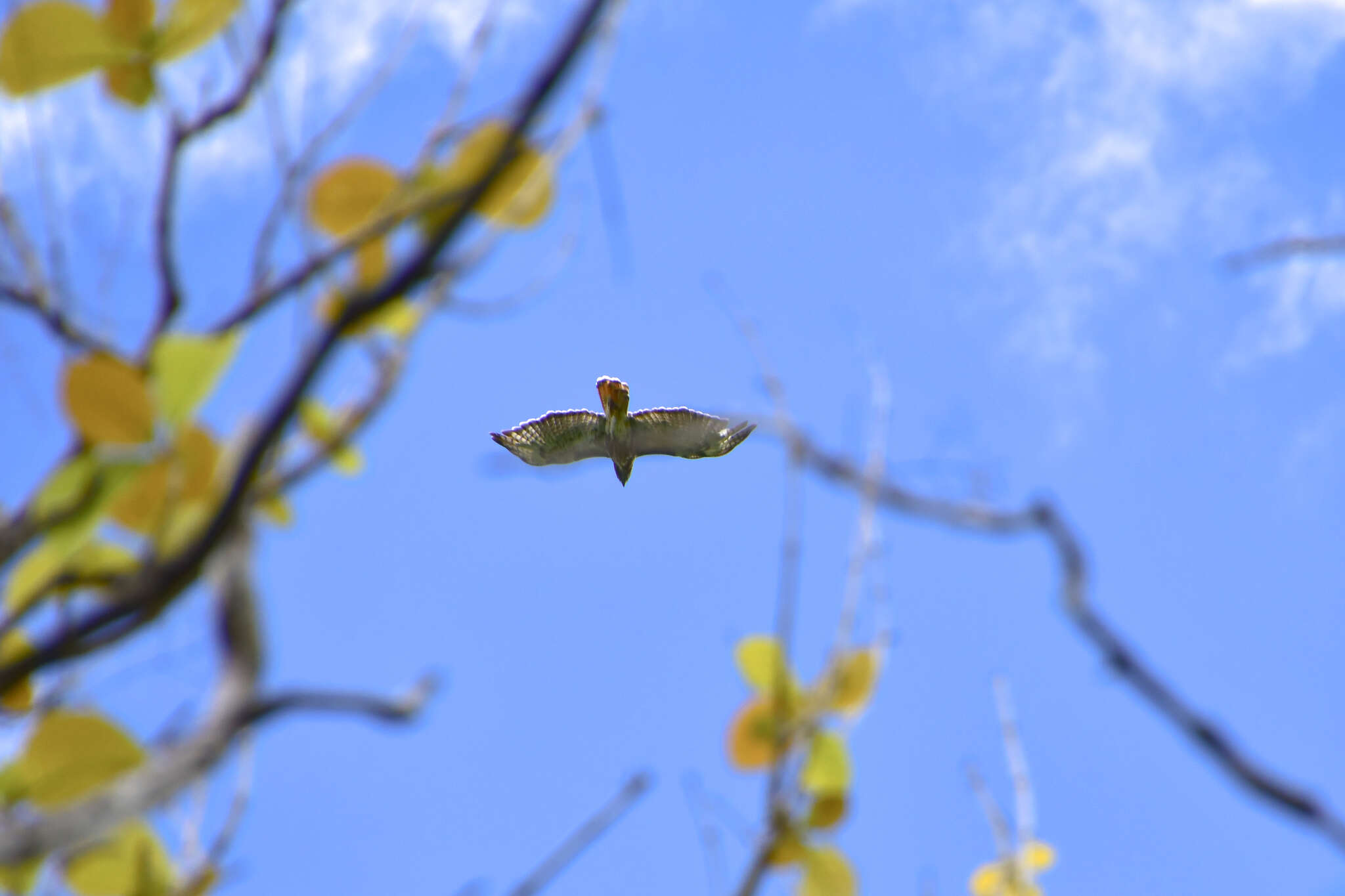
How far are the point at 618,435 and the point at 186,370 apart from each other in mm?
4106

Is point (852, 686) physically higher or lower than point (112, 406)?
higher

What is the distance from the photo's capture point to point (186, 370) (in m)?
0.89

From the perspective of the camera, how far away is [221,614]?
76 centimetres

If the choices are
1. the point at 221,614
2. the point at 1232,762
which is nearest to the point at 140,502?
the point at 221,614

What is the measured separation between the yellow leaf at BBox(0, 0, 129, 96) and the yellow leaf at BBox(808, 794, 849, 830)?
1.13 meters

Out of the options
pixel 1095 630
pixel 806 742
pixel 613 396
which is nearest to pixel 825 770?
pixel 806 742

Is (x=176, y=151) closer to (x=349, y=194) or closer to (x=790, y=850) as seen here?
(x=349, y=194)

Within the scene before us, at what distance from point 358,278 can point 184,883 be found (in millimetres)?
679

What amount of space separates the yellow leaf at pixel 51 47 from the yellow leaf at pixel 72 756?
0.65m

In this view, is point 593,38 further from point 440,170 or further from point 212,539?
point 440,170

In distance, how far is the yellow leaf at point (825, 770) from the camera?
1243mm

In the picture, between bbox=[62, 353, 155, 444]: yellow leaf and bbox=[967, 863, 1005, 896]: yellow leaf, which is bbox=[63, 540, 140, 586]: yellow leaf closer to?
bbox=[62, 353, 155, 444]: yellow leaf

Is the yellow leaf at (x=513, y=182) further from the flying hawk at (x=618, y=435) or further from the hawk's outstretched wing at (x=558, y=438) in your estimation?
the hawk's outstretched wing at (x=558, y=438)

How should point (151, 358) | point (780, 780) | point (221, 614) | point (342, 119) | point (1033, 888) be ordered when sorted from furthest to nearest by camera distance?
1. point (1033, 888)
2. point (342, 119)
3. point (780, 780)
4. point (151, 358)
5. point (221, 614)
